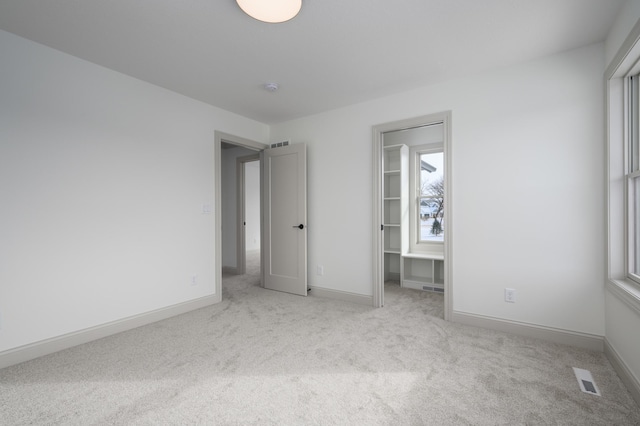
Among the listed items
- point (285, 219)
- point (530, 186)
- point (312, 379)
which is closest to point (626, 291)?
point (530, 186)

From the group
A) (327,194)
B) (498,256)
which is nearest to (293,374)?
(498,256)

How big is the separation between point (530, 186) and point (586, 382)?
1549mm

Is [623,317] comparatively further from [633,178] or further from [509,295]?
[633,178]

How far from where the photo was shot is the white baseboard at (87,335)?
2.20m

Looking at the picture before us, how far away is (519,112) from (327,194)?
2.29m

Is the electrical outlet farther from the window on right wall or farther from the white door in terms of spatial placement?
the white door

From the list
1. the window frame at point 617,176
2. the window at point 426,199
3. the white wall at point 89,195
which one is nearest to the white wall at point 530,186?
the window frame at point 617,176

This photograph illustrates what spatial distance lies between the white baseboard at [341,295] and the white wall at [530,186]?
42.5 inches

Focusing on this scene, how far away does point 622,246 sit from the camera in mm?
2174

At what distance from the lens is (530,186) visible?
8.66 feet

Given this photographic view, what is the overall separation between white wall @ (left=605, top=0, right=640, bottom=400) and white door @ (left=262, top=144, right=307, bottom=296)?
3.03m

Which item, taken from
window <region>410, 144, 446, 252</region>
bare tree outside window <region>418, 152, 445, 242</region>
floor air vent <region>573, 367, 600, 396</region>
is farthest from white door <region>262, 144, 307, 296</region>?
floor air vent <region>573, 367, 600, 396</region>

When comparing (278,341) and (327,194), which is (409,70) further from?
(278,341)

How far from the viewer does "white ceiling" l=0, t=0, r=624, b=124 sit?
196cm
